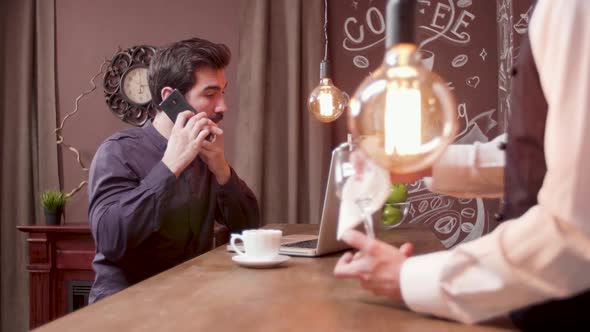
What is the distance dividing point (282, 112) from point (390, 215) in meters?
1.76

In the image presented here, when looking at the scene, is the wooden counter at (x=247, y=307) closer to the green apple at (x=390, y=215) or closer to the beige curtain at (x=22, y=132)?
the green apple at (x=390, y=215)

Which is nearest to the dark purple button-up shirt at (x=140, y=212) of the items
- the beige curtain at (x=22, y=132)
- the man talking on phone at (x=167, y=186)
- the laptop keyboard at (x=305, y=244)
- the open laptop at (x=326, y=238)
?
the man talking on phone at (x=167, y=186)

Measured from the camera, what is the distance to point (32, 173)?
11.8 ft

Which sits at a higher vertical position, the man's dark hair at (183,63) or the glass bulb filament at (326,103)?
the man's dark hair at (183,63)

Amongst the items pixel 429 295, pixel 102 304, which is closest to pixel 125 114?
Answer: pixel 102 304

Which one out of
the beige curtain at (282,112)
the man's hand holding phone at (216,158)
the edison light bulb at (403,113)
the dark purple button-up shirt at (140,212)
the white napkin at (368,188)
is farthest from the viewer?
the beige curtain at (282,112)

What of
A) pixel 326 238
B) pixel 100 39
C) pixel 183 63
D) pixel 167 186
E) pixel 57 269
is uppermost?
pixel 100 39

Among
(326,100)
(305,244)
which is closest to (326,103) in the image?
(326,100)

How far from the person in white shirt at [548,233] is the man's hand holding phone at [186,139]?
114 cm

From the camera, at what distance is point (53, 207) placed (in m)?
3.17

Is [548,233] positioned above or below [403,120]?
below

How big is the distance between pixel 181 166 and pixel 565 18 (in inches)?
51.5

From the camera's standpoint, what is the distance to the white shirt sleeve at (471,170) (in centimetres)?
125

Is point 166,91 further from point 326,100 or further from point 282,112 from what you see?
point 282,112
